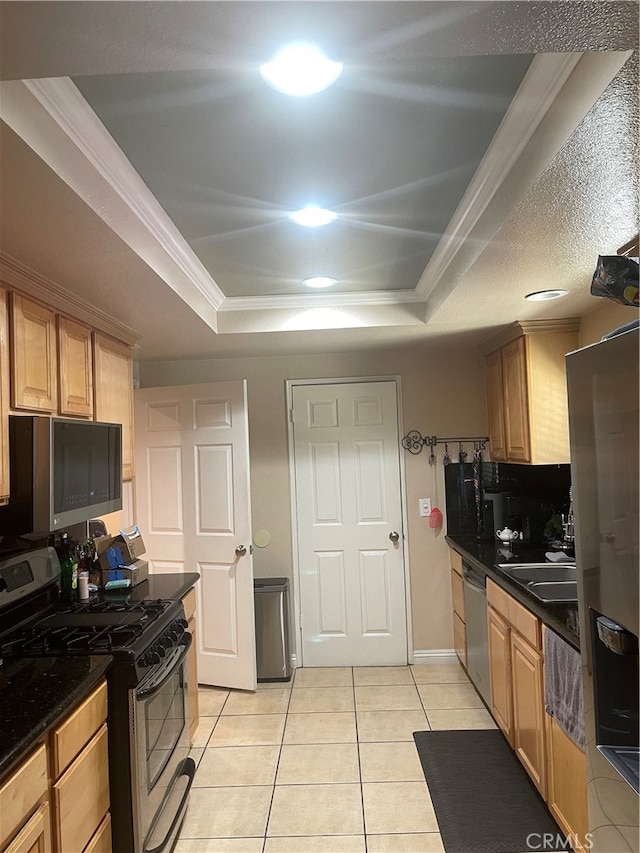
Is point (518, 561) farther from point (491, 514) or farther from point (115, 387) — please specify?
point (115, 387)

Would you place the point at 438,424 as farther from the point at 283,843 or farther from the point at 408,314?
the point at 283,843

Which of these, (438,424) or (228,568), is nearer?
(228,568)

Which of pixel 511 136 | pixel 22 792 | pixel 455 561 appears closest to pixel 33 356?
pixel 22 792

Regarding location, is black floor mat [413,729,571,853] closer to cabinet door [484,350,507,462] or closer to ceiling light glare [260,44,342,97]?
cabinet door [484,350,507,462]

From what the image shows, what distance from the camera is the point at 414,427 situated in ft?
13.6

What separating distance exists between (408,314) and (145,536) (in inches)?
Answer: 88.8

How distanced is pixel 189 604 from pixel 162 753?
909 mm

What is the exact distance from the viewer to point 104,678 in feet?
6.48

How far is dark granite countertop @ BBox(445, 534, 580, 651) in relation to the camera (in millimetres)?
2043

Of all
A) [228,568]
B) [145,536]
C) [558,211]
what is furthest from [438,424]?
[558,211]

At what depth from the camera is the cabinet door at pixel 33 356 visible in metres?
1.98

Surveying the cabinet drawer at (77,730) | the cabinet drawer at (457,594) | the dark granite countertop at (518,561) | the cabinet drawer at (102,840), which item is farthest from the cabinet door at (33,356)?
the cabinet drawer at (457,594)

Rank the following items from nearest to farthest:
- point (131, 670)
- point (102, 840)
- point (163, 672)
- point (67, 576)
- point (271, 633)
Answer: point (102, 840)
point (131, 670)
point (163, 672)
point (67, 576)
point (271, 633)

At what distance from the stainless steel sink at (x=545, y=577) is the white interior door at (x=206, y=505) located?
161 centimetres
